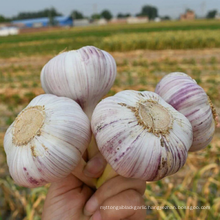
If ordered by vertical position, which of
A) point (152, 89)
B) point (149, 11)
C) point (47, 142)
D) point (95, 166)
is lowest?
point (149, 11)

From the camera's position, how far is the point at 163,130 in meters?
0.52

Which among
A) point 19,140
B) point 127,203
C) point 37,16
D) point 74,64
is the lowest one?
point 37,16

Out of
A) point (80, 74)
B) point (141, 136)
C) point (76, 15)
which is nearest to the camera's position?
point (141, 136)

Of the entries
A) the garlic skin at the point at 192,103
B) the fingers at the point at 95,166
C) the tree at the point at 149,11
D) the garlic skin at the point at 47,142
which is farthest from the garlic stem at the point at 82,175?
the tree at the point at 149,11

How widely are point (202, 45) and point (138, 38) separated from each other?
3.12 m

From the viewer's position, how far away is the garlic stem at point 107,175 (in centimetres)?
70

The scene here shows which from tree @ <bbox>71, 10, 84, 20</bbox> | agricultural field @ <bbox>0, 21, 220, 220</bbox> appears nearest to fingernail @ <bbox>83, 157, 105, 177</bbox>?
agricultural field @ <bbox>0, 21, 220, 220</bbox>

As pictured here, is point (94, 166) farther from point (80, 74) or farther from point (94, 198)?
Answer: point (80, 74)

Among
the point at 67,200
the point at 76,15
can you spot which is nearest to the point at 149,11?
the point at 76,15

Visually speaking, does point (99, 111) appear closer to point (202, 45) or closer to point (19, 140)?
point (19, 140)

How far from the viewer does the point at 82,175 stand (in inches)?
31.2

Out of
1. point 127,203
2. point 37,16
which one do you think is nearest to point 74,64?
point 127,203

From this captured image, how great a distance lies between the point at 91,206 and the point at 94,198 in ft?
0.12

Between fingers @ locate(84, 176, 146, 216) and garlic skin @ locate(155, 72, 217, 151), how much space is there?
0.24m
